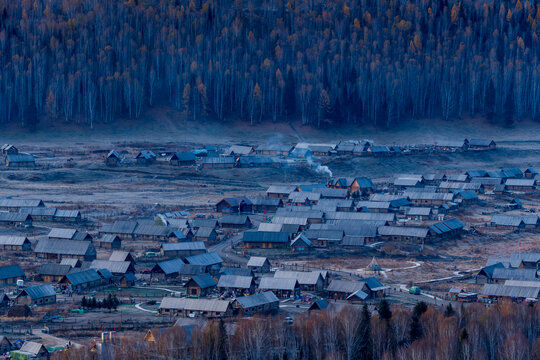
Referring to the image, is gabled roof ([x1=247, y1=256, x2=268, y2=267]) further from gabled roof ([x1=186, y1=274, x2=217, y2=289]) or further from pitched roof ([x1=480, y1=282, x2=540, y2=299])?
pitched roof ([x1=480, y1=282, x2=540, y2=299])

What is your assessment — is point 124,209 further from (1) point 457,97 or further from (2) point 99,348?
(1) point 457,97

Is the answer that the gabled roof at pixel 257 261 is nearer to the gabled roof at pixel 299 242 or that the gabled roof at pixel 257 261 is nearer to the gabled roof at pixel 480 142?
the gabled roof at pixel 299 242

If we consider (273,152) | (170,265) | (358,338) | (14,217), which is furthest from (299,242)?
(273,152)

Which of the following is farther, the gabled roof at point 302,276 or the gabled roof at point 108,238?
the gabled roof at point 108,238

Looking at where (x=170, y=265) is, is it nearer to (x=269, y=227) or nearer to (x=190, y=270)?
(x=190, y=270)

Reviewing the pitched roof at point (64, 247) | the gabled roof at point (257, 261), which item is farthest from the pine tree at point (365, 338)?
the pitched roof at point (64, 247)

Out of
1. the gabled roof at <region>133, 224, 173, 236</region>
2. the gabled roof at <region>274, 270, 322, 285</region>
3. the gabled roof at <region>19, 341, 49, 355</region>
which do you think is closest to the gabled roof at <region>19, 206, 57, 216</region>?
the gabled roof at <region>133, 224, 173, 236</region>
